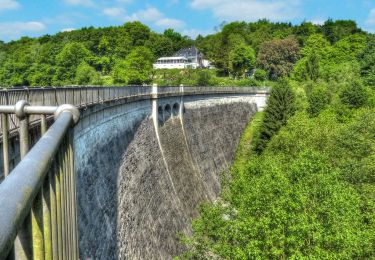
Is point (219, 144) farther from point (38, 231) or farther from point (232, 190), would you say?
point (38, 231)

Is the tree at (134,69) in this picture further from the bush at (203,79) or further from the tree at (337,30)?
the tree at (337,30)

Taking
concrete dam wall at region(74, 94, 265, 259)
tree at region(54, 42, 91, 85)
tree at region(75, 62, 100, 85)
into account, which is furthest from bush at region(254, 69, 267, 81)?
concrete dam wall at region(74, 94, 265, 259)

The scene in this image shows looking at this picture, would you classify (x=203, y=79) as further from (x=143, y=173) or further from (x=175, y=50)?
(x=143, y=173)

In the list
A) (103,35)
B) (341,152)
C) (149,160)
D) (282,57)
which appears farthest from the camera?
(103,35)

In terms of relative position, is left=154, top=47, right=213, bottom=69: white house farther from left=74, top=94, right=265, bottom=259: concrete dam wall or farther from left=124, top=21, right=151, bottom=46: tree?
left=74, top=94, right=265, bottom=259: concrete dam wall

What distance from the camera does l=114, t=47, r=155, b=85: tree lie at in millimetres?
79312

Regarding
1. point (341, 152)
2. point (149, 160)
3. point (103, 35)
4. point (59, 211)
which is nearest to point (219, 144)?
point (341, 152)

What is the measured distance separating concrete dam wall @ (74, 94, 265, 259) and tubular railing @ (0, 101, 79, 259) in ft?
30.4

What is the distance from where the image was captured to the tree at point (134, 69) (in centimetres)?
7931

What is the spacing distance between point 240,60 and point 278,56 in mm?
9930

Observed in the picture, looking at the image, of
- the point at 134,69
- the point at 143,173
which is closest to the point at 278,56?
the point at 134,69

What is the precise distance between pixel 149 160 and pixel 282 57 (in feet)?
281

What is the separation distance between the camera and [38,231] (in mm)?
2154

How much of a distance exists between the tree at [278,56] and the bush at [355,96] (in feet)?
157
